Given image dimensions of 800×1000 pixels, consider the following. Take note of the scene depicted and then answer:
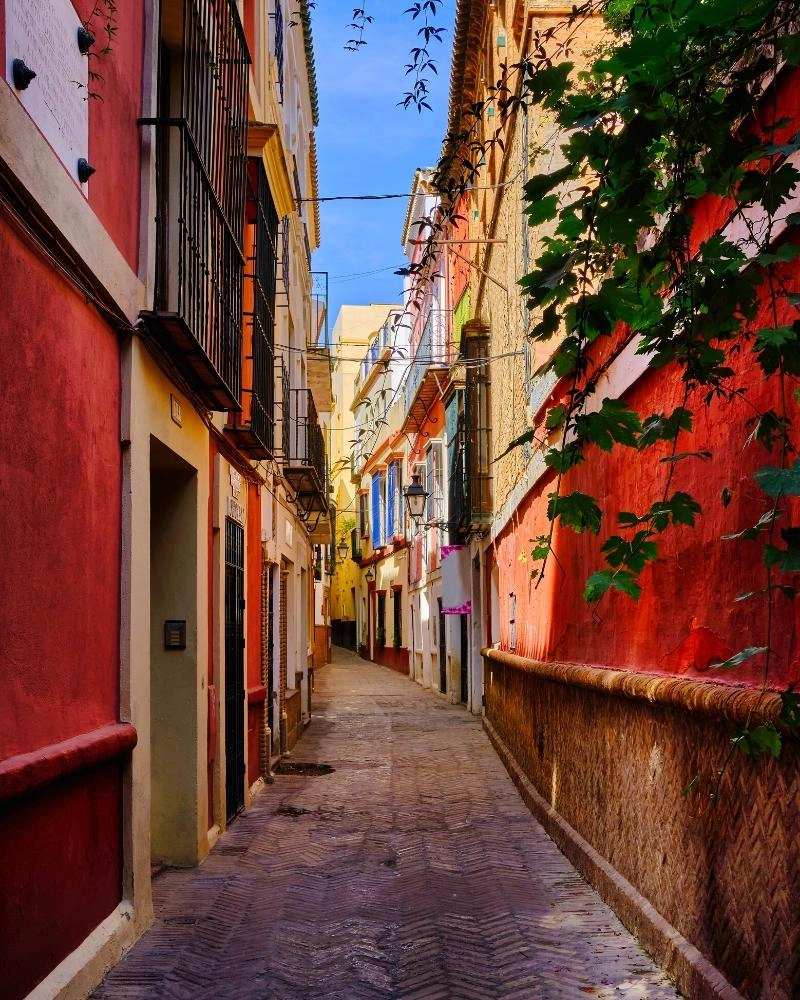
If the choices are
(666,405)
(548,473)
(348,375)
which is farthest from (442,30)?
(348,375)

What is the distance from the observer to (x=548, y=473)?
1042 cm

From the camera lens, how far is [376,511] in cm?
4200

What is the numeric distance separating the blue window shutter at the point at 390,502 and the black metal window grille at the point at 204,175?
92.5 ft

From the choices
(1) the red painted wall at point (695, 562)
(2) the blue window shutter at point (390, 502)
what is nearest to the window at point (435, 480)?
(2) the blue window shutter at point (390, 502)

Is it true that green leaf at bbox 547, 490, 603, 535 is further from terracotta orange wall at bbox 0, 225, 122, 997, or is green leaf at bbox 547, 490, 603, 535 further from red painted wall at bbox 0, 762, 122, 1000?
red painted wall at bbox 0, 762, 122, 1000

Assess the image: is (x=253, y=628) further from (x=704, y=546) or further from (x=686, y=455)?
(x=686, y=455)

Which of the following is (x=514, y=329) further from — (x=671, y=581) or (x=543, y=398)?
(x=671, y=581)

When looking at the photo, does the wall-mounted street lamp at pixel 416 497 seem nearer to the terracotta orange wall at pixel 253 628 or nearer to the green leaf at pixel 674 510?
the terracotta orange wall at pixel 253 628

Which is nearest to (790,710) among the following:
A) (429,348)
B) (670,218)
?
(670,218)

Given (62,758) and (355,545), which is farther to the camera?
(355,545)

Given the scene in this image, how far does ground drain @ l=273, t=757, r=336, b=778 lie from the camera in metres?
12.9

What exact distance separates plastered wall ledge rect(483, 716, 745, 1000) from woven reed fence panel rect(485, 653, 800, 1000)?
0.05m

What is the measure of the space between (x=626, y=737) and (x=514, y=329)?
28.0 ft

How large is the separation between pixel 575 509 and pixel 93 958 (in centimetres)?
306
